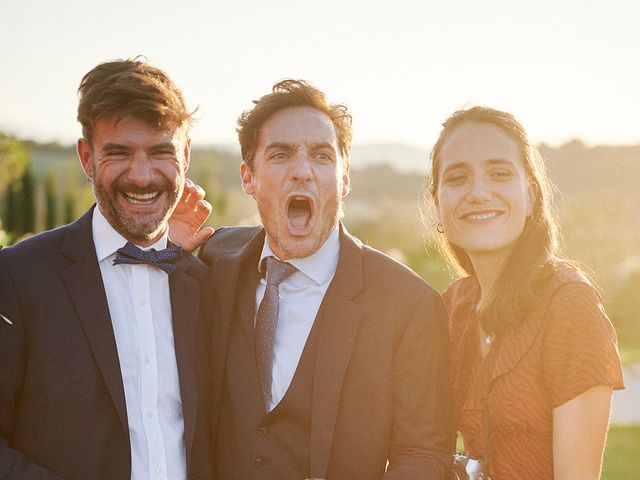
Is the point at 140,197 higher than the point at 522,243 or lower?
higher

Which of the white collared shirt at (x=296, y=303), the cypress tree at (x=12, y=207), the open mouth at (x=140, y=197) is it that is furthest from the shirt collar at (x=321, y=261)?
the cypress tree at (x=12, y=207)

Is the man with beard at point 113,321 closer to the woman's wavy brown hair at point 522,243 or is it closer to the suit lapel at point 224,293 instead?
the suit lapel at point 224,293

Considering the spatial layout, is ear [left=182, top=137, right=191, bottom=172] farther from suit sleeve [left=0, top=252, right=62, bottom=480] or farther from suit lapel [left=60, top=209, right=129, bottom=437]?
suit sleeve [left=0, top=252, right=62, bottom=480]

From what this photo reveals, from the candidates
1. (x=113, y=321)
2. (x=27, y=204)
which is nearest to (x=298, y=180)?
(x=113, y=321)

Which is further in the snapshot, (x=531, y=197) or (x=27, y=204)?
(x=27, y=204)

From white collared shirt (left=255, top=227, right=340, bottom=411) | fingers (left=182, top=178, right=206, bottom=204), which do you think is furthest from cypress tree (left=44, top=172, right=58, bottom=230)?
white collared shirt (left=255, top=227, right=340, bottom=411)

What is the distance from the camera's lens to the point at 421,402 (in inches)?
130

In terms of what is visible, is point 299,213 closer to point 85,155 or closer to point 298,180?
point 298,180

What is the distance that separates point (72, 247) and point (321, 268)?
1094 mm

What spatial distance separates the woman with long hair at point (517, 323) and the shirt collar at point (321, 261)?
55 cm

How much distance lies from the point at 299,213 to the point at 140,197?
29.8 inches

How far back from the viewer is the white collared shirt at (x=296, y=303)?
3441 mm

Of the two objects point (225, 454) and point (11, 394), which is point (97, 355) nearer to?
point (11, 394)

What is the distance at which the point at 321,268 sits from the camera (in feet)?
11.8
